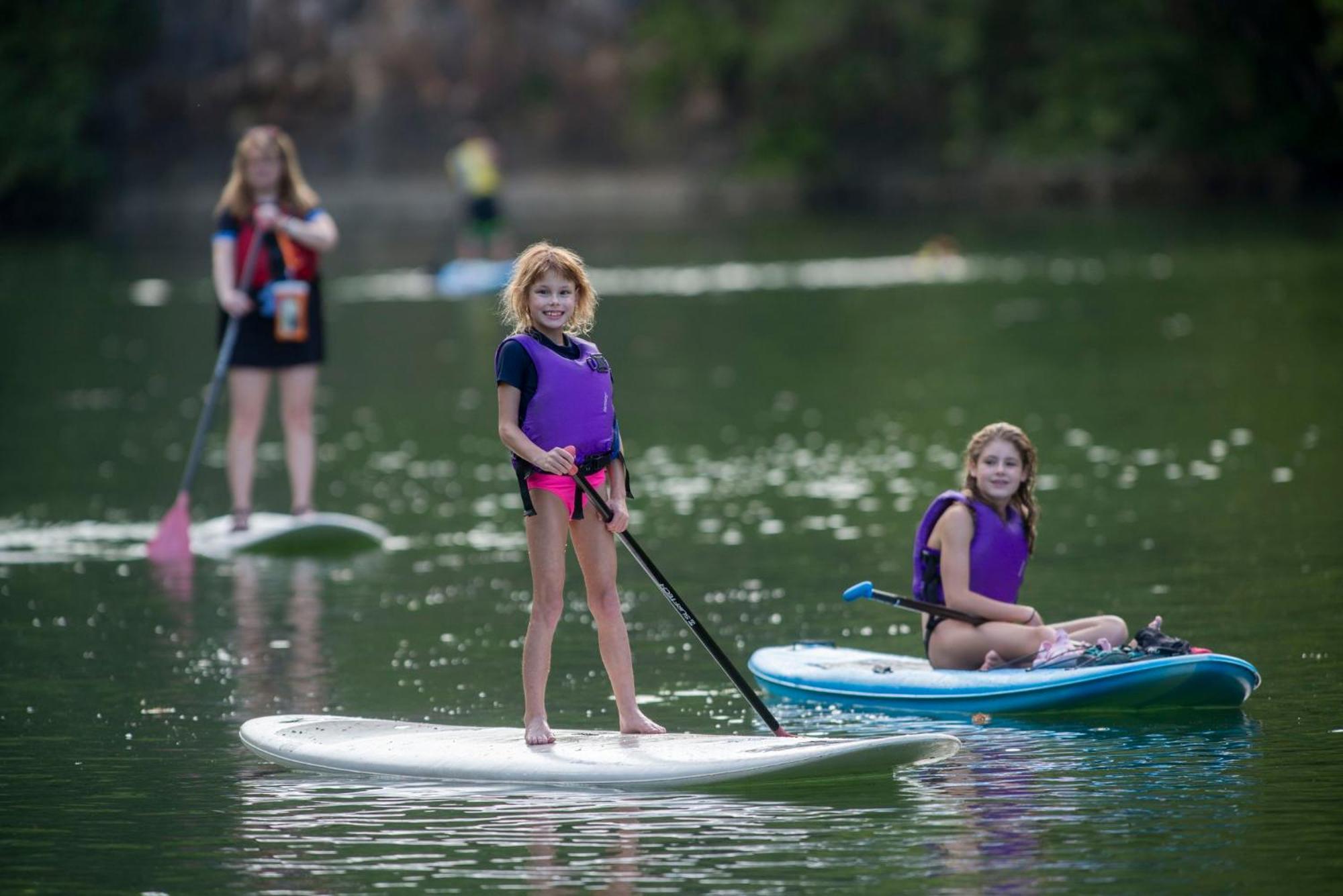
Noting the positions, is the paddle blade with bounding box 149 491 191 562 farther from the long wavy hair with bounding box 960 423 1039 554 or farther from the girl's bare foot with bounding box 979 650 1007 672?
the girl's bare foot with bounding box 979 650 1007 672

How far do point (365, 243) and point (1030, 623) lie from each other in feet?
112

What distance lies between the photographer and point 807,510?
12125 mm

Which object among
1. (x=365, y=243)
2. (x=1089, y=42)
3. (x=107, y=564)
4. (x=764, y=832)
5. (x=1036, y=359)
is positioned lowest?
(x=764, y=832)

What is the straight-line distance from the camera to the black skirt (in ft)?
37.8

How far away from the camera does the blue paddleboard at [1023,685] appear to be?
7336 millimetres

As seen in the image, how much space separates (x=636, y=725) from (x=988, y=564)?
4.70ft

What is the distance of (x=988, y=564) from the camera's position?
25.8ft

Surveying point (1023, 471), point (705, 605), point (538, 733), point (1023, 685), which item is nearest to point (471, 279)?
point (705, 605)

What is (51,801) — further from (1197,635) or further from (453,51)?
(453,51)

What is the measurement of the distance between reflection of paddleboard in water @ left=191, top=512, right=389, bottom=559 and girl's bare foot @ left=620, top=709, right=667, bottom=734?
4554 millimetres

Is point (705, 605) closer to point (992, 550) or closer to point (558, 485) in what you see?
point (992, 550)

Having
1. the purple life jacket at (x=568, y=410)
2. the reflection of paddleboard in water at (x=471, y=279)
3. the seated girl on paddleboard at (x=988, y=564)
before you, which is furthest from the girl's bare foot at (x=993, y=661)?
the reflection of paddleboard in water at (x=471, y=279)

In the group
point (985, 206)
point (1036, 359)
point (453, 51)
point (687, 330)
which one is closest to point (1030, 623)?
point (1036, 359)

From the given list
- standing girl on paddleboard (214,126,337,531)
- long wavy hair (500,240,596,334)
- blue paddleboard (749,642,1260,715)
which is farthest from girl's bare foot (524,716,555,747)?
standing girl on paddleboard (214,126,337,531)
